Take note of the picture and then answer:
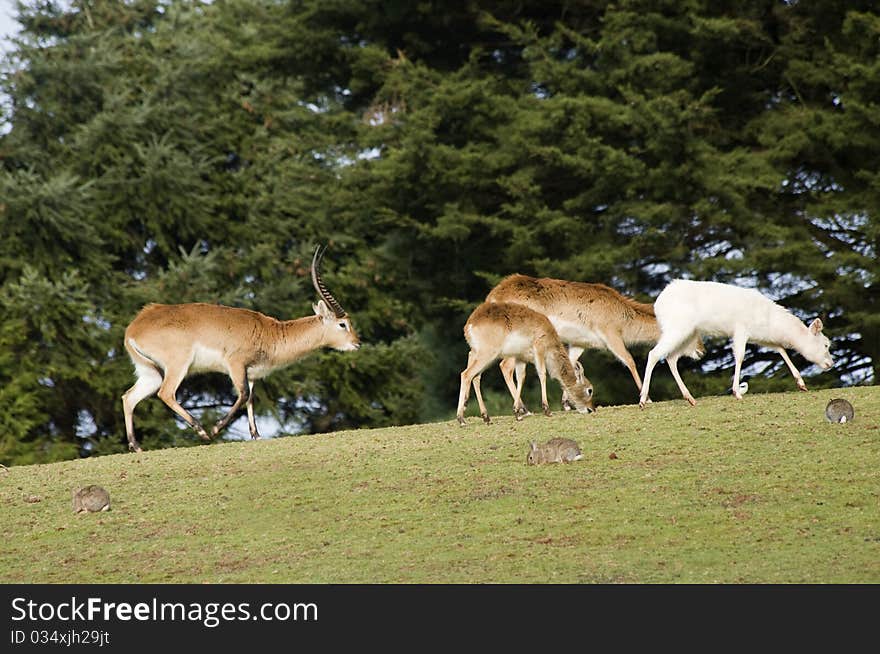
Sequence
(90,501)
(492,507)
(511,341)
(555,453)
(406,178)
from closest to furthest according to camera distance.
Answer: (492,507) → (90,501) → (555,453) → (511,341) → (406,178)

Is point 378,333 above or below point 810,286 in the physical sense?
below

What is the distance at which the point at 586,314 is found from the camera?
1686 cm

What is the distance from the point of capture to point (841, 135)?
24766mm

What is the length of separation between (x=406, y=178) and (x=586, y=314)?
36.6ft

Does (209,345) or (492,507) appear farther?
(209,345)

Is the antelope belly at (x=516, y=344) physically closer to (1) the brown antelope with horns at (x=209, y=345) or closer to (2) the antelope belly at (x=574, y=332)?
(2) the antelope belly at (x=574, y=332)

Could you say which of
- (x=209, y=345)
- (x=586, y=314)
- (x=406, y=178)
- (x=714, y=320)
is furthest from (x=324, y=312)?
(x=406, y=178)

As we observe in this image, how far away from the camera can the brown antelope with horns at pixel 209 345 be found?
55.6ft

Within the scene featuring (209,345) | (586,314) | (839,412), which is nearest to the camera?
(839,412)

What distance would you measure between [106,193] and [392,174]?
808 centimetres

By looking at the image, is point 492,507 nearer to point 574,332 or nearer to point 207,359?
point 574,332
